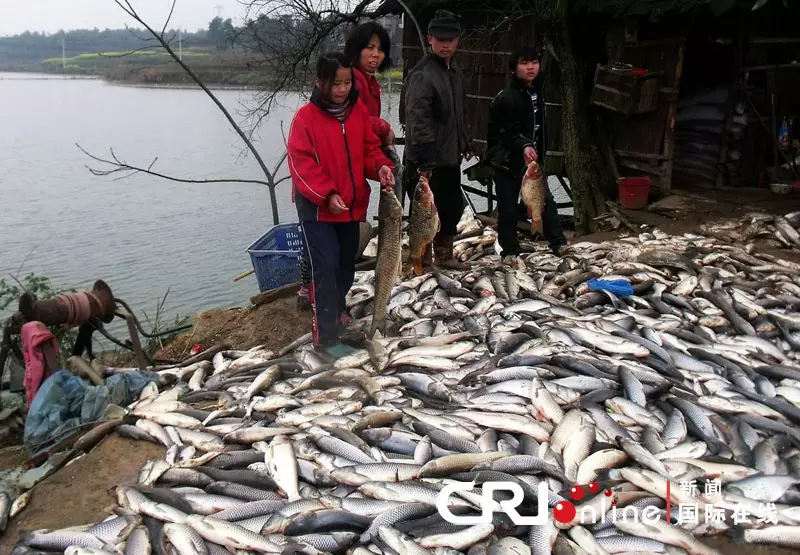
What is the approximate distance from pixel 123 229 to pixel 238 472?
1308cm

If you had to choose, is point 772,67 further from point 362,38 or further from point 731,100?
point 362,38

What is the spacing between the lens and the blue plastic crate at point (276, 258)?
23.7 ft

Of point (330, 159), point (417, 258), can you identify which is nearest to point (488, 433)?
point (330, 159)

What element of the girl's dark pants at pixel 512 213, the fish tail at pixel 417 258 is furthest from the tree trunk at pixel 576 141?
the fish tail at pixel 417 258

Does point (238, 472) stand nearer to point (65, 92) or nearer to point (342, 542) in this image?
point (342, 542)

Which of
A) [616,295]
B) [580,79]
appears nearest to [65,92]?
[580,79]

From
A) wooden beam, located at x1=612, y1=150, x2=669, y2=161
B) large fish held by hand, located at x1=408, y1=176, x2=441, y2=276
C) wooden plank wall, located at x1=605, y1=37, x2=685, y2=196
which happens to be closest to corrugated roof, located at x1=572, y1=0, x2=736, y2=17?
wooden plank wall, located at x1=605, y1=37, x2=685, y2=196

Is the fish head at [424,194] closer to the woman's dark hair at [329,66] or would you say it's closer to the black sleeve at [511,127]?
the woman's dark hair at [329,66]

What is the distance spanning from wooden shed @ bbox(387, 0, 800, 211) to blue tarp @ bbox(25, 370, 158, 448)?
650cm

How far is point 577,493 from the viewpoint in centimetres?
338

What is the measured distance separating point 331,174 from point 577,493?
2.80 metres

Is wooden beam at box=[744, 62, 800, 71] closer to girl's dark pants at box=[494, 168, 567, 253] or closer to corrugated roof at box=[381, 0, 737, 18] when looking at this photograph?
corrugated roof at box=[381, 0, 737, 18]

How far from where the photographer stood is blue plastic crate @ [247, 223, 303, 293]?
23.7 ft

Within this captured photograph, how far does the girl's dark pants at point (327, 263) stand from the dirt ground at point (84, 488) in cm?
149
